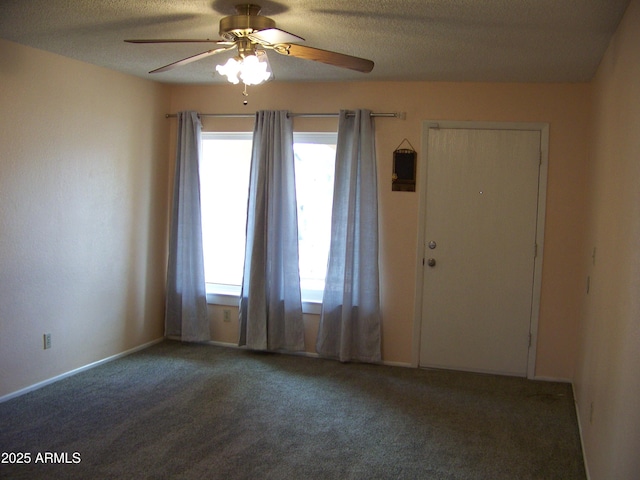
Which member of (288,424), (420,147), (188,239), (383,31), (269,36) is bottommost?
(288,424)

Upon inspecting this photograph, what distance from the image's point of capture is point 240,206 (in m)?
4.95

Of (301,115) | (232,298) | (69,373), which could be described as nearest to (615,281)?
(301,115)

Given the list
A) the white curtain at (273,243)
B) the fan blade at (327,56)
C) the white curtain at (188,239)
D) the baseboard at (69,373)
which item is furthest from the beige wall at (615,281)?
the baseboard at (69,373)

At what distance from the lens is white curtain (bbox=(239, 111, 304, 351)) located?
452 cm

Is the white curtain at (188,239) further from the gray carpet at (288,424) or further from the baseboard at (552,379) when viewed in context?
the baseboard at (552,379)

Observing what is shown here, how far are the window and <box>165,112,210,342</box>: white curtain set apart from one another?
15cm

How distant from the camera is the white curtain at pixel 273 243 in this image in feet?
14.8

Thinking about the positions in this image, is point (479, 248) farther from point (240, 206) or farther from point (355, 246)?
point (240, 206)

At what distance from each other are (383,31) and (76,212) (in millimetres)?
2557

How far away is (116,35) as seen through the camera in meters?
3.29

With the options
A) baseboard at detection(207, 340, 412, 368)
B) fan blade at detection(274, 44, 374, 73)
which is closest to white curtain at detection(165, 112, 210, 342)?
baseboard at detection(207, 340, 412, 368)

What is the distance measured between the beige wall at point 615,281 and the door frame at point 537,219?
24.9 inches

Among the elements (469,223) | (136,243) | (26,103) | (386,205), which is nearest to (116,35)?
(26,103)

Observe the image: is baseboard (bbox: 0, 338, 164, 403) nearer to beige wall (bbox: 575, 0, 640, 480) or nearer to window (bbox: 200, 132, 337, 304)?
window (bbox: 200, 132, 337, 304)
